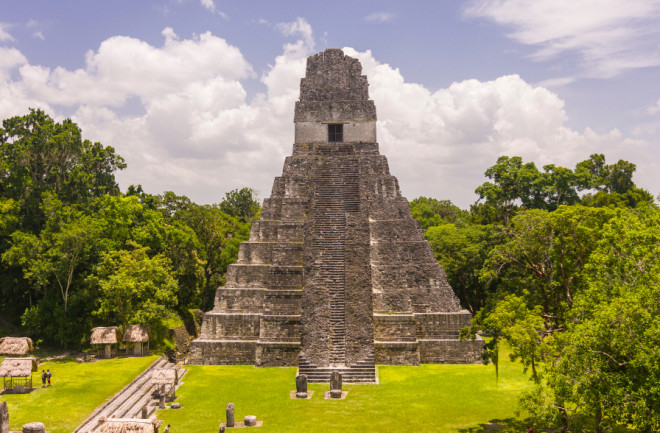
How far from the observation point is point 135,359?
23750 mm

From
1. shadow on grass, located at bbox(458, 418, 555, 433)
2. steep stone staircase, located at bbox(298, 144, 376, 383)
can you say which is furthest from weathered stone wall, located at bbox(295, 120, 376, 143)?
shadow on grass, located at bbox(458, 418, 555, 433)

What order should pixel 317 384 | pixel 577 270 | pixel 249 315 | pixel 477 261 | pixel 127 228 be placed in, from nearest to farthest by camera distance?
1. pixel 577 270
2. pixel 317 384
3. pixel 249 315
4. pixel 127 228
5. pixel 477 261

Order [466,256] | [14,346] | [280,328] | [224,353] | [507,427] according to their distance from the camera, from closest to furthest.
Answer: [507,427] → [14,346] → [280,328] → [224,353] → [466,256]

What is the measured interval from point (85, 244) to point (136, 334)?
19.7 feet

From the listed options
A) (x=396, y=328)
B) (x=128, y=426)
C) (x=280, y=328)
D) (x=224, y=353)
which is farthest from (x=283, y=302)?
(x=128, y=426)

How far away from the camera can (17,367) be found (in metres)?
18.5

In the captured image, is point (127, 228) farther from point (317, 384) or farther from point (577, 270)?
point (577, 270)

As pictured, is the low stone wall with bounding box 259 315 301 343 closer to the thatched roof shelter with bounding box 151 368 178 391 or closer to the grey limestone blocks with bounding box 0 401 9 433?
the thatched roof shelter with bounding box 151 368 178 391

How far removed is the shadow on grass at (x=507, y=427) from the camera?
1417cm

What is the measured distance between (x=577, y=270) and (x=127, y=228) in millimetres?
23854

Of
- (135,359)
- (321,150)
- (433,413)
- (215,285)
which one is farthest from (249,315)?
(215,285)

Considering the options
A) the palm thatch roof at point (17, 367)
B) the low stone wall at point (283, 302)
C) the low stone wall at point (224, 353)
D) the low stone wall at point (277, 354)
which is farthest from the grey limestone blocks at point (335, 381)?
the palm thatch roof at point (17, 367)

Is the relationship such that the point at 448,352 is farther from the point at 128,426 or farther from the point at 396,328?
the point at 128,426

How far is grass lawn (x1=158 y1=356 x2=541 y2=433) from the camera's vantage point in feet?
48.6
